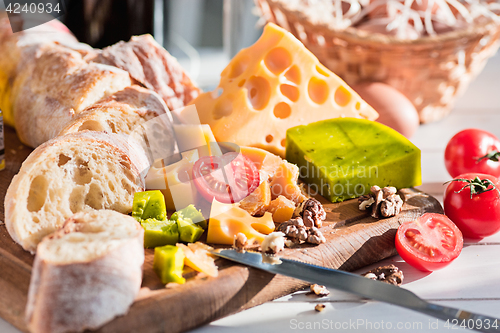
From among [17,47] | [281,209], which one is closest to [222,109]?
[281,209]

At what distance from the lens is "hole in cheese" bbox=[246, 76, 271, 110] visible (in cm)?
237

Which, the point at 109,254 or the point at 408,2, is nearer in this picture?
the point at 109,254

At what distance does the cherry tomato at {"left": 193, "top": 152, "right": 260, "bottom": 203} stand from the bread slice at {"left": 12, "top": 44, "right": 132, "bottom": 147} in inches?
28.2

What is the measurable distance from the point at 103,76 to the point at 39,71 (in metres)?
0.41

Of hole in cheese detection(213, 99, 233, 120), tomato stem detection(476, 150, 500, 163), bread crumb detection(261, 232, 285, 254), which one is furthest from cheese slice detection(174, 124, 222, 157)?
tomato stem detection(476, 150, 500, 163)

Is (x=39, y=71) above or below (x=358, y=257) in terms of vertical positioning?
above

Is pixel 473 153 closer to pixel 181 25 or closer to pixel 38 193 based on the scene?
pixel 38 193

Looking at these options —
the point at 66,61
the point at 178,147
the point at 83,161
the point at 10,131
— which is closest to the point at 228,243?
the point at 83,161

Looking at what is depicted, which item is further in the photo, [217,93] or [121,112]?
[217,93]

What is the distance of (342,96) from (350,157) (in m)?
0.53

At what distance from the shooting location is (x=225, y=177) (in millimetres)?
1854

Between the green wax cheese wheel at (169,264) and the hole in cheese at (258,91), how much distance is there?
115 cm

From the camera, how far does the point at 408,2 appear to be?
3211 mm

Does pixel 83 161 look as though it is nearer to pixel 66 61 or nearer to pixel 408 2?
pixel 66 61
